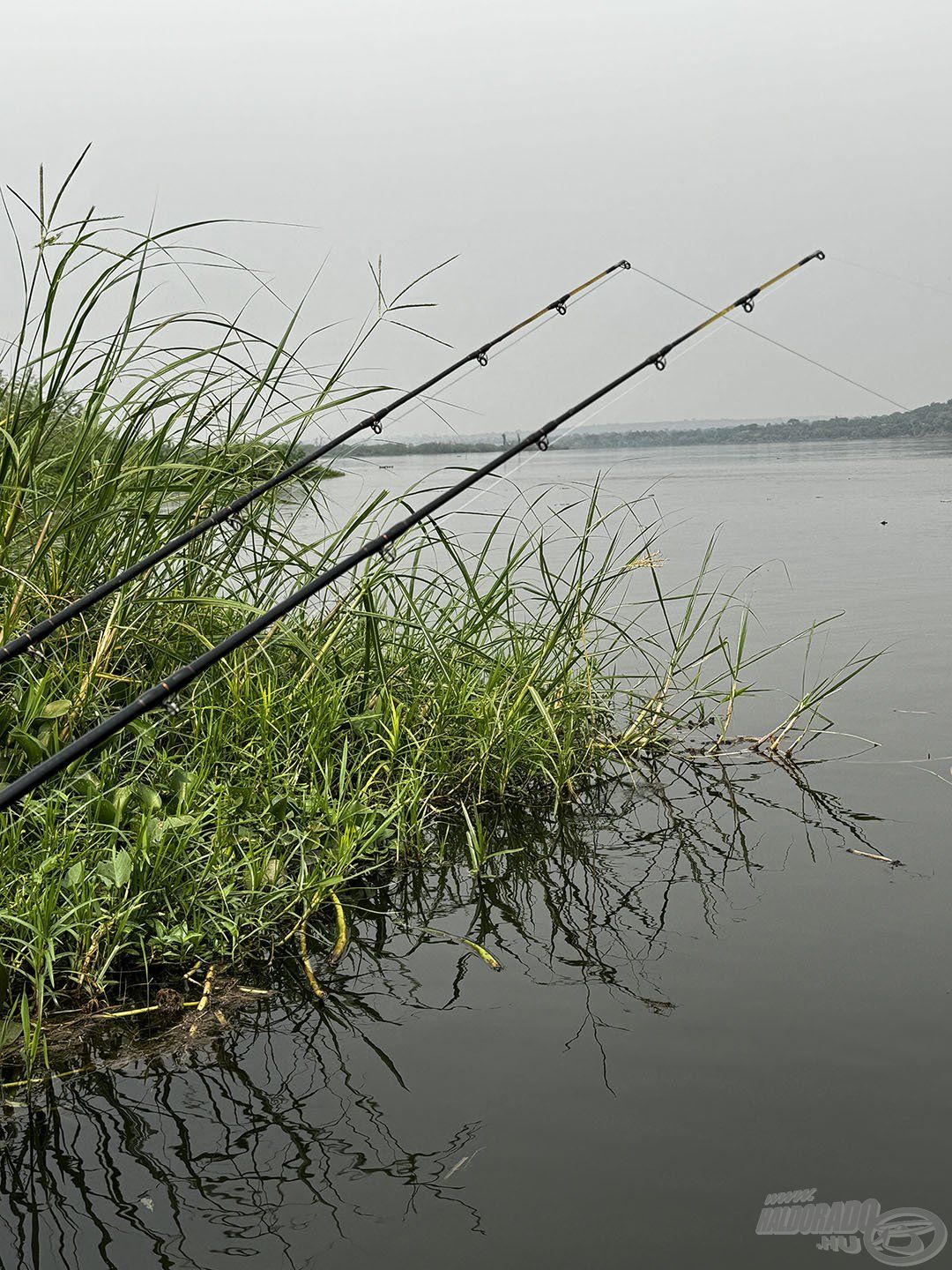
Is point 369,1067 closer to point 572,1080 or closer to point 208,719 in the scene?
point 572,1080

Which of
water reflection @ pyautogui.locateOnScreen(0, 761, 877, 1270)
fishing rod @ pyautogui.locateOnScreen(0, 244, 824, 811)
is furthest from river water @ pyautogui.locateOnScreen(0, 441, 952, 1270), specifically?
fishing rod @ pyautogui.locateOnScreen(0, 244, 824, 811)

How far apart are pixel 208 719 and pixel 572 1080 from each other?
4.53 ft

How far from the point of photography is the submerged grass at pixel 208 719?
205 centimetres

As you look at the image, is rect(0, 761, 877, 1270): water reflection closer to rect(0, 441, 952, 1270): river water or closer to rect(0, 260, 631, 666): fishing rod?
rect(0, 441, 952, 1270): river water

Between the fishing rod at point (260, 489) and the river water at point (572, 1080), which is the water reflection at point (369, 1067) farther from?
the fishing rod at point (260, 489)

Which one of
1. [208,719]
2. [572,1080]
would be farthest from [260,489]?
[572,1080]

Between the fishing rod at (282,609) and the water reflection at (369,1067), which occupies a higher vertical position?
the fishing rod at (282,609)

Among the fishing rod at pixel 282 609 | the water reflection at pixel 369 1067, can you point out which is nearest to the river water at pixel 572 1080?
the water reflection at pixel 369 1067

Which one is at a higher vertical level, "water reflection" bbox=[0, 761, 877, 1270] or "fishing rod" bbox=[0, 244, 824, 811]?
"fishing rod" bbox=[0, 244, 824, 811]

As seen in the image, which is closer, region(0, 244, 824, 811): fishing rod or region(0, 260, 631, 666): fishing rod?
region(0, 244, 824, 811): fishing rod

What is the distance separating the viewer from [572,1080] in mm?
1687

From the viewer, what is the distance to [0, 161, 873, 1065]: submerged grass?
205 centimetres

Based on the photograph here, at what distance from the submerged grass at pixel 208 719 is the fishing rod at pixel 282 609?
0.88 ft

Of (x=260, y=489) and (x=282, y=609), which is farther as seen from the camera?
(x=260, y=489)
